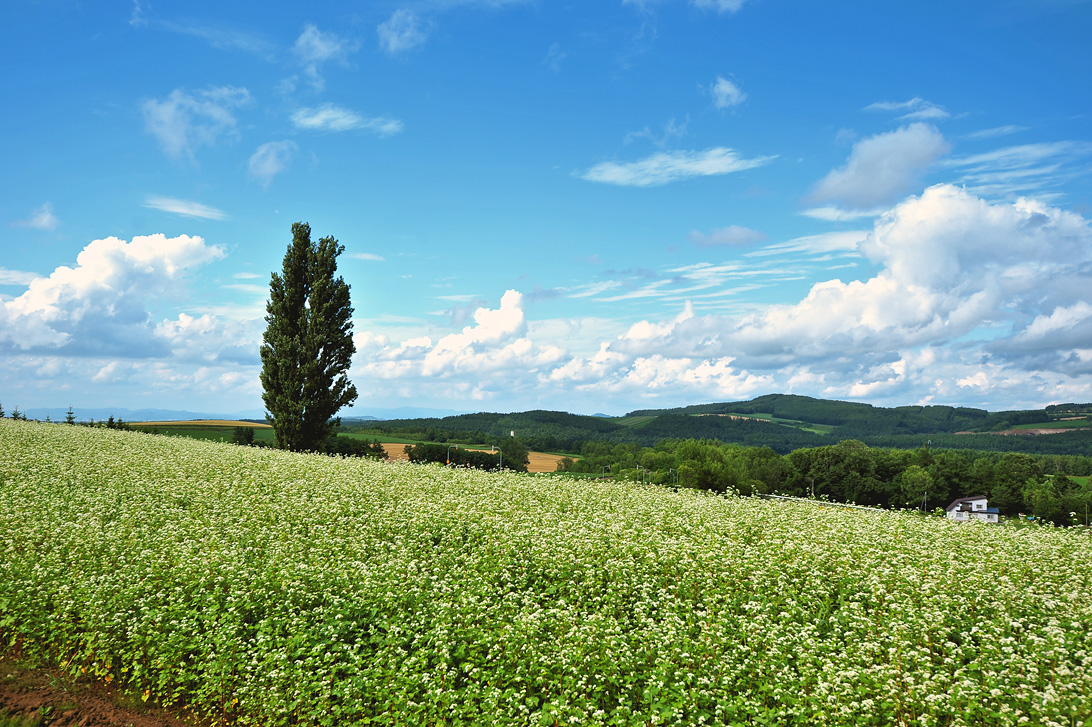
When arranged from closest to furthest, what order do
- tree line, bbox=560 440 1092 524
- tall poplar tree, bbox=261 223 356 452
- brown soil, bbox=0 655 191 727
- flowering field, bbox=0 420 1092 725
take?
1. flowering field, bbox=0 420 1092 725
2. brown soil, bbox=0 655 191 727
3. tall poplar tree, bbox=261 223 356 452
4. tree line, bbox=560 440 1092 524

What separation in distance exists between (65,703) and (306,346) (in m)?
26.8

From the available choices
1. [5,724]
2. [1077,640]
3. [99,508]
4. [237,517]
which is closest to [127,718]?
[5,724]

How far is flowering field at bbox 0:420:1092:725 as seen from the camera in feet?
22.3

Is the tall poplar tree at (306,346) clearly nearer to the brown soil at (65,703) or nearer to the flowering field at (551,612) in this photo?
the flowering field at (551,612)

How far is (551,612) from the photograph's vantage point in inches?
317

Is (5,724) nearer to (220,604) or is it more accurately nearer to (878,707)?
(220,604)

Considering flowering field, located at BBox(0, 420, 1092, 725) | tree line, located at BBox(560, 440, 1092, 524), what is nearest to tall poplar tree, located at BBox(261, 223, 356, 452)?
flowering field, located at BBox(0, 420, 1092, 725)

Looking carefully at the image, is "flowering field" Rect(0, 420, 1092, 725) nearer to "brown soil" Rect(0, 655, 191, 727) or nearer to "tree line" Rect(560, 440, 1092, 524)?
"brown soil" Rect(0, 655, 191, 727)

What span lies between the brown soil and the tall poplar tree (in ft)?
82.9

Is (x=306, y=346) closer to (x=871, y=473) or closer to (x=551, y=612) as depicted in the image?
(x=551, y=612)

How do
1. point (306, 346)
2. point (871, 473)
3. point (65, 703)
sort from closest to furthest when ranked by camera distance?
point (65, 703) < point (306, 346) < point (871, 473)

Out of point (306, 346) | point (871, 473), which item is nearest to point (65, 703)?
point (306, 346)

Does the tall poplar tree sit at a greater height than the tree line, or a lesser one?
greater

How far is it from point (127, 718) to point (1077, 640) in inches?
492
